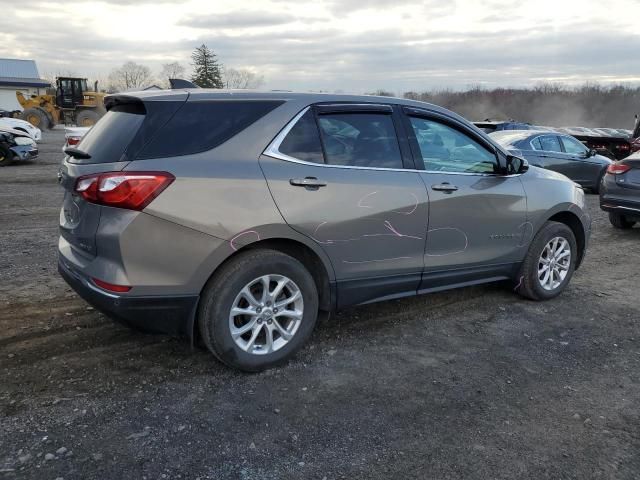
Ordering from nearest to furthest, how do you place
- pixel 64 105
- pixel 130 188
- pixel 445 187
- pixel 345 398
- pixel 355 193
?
1. pixel 130 188
2. pixel 345 398
3. pixel 355 193
4. pixel 445 187
5. pixel 64 105

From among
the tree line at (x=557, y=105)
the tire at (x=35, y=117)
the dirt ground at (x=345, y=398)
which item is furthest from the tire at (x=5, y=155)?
the tree line at (x=557, y=105)

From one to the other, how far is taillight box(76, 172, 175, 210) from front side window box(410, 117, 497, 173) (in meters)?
2.03

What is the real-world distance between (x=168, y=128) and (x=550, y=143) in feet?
35.6

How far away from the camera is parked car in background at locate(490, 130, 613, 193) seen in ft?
39.1

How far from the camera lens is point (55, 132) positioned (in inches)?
1262

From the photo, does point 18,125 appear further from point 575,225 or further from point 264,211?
point 575,225

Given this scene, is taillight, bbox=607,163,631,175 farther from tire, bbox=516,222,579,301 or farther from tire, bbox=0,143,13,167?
tire, bbox=0,143,13,167

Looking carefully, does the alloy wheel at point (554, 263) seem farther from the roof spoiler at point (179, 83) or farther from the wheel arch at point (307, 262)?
the roof spoiler at point (179, 83)

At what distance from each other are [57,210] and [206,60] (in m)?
34.5

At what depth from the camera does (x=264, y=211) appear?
350 cm

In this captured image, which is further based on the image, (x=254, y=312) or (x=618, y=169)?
(x=618, y=169)

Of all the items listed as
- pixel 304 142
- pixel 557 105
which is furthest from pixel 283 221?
pixel 557 105

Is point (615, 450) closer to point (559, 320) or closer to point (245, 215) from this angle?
point (559, 320)

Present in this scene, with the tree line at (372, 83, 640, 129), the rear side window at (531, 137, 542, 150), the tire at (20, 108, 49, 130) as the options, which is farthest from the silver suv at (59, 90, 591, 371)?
the tree line at (372, 83, 640, 129)
